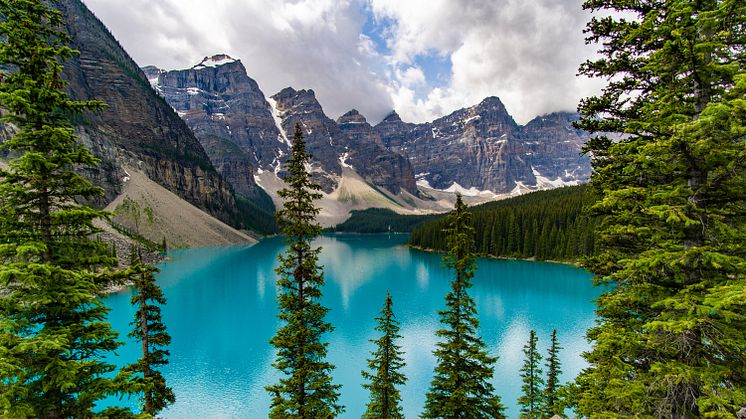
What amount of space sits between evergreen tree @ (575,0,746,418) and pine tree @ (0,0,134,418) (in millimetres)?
A: 10378

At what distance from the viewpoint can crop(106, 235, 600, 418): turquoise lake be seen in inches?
1100

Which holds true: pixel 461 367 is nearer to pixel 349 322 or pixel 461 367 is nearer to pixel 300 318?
pixel 300 318

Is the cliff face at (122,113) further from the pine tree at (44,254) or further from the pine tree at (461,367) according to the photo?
the pine tree at (461,367)

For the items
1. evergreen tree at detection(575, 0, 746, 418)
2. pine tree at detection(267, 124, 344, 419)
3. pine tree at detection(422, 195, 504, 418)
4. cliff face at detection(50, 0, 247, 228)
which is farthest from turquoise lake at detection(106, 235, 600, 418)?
cliff face at detection(50, 0, 247, 228)

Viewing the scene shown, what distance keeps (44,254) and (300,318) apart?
28.5ft

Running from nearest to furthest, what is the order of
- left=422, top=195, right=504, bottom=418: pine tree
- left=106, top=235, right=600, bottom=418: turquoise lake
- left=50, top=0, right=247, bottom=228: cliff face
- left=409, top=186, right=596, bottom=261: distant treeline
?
left=422, top=195, right=504, bottom=418: pine tree
left=106, top=235, right=600, bottom=418: turquoise lake
left=409, top=186, right=596, bottom=261: distant treeline
left=50, top=0, right=247, bottom=228: cliff face

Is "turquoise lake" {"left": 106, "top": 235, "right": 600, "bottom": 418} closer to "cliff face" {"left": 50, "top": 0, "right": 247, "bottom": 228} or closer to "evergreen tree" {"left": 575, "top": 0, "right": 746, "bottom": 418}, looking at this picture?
"evergreen tree" {"left": 575, "top": 0, "right": 746, "bottom": 418}

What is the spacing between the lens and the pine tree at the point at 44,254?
6.46 meters

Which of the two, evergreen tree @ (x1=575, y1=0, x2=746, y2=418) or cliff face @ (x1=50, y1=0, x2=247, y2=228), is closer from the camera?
evergreen tree @ (x1=575, y1=0, x2=746, y2=418)

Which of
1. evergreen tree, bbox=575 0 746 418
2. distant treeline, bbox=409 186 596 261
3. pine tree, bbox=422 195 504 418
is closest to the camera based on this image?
evergreen tree, bbox=575 0 746 418

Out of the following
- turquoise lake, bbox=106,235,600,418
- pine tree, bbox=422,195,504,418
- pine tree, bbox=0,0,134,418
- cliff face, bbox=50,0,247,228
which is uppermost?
cliff face, bbox=50,0,247,228

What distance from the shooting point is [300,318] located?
1420 cm

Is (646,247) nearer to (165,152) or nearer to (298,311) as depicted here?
(298,311)

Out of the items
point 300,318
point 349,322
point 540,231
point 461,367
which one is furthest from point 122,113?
point 461,367
